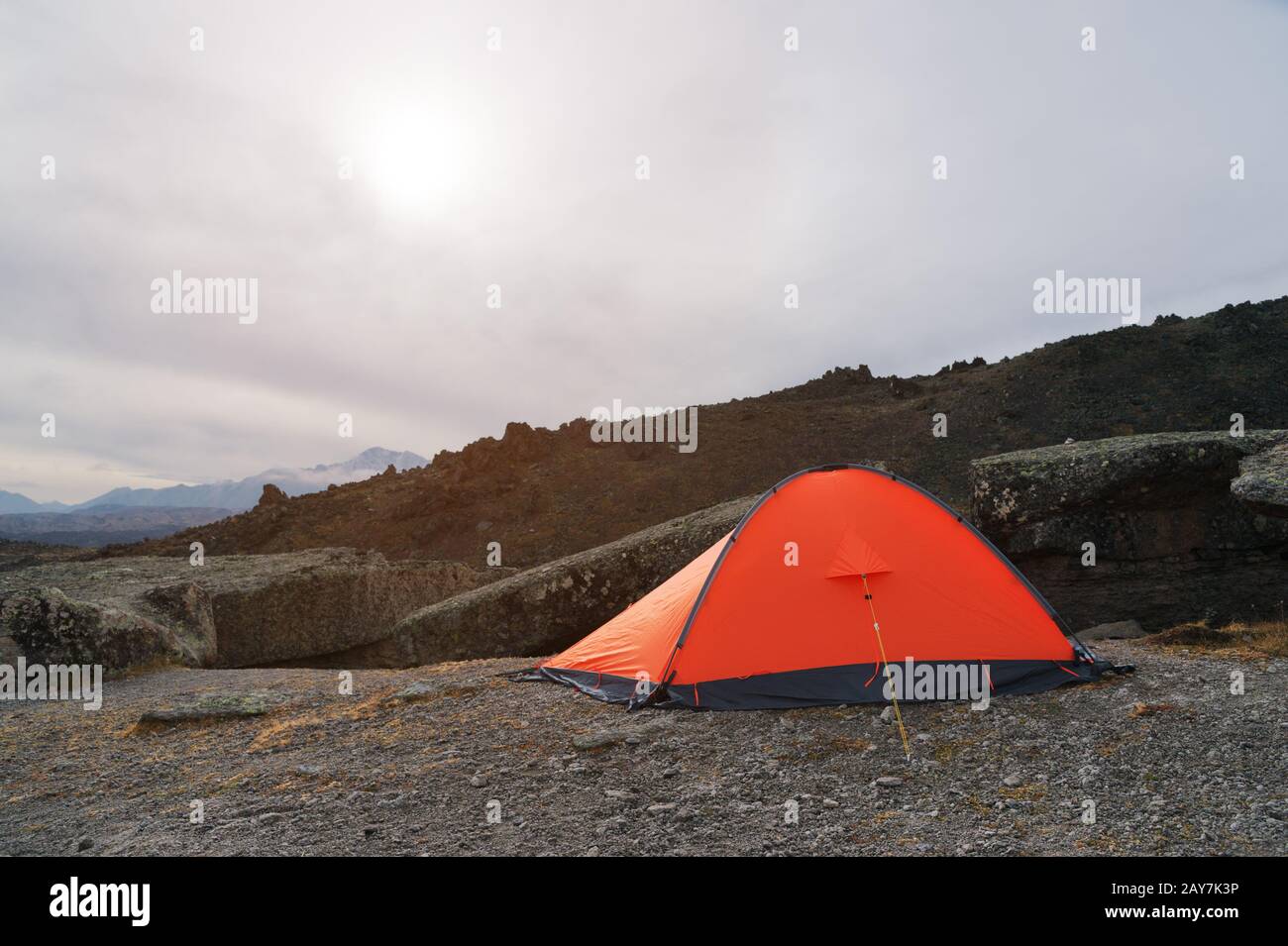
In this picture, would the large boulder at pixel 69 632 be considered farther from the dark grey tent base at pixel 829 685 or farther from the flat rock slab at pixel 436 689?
the dark grey tent base at pixel 829 685

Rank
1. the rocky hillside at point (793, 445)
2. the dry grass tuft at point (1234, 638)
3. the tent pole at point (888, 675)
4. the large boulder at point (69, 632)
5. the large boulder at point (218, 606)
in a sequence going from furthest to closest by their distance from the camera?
the rocky hillside at point (793, 445), the large boulder at point (218, 606), the large boulder at point (69, 632), the dry grass tuft at point (1234, 638), the tent pole at point (888, 675)

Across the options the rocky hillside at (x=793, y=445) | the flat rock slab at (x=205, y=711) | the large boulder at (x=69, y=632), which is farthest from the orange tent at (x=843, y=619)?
the rocky hillside at (x=793, y=445)

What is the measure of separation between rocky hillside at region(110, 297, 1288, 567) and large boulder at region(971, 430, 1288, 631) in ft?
45.5

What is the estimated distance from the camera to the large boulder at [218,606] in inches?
436

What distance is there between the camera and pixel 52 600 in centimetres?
1098

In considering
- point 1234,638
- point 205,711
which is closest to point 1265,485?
point 1234,638

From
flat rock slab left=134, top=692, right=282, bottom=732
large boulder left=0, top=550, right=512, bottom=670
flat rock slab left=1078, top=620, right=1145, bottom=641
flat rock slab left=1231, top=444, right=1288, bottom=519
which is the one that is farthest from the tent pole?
large boulder left=0, top=550, right=512, bottom=670

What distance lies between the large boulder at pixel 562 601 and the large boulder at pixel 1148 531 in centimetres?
446

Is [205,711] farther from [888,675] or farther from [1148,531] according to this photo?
[1148,531]

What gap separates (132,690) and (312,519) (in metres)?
26.3

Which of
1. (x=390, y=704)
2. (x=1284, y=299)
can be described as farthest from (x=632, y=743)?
(x=1284, y=299)

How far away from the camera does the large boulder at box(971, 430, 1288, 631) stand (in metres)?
10.3

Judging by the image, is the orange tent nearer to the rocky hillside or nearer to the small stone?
the small stone
